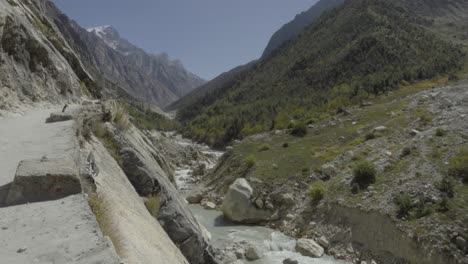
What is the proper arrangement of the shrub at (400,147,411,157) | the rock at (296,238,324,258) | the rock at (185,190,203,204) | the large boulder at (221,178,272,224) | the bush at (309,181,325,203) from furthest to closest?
the rock at (185,190,203,204) → the large boulder at (221,178,272,224) → the shrub at (400,147,411,157) → the bush at (309,181,325,203) → the rock at (296,238,324,258)

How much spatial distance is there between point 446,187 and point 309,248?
10257 mm

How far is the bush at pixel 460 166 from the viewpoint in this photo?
1007 inches

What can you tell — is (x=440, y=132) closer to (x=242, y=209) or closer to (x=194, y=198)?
(x=242, y=209)

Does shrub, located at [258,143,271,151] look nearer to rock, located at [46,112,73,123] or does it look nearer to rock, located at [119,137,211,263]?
rock, located at [119,137,211,263]

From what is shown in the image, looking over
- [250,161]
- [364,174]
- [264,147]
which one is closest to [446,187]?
[364,174]

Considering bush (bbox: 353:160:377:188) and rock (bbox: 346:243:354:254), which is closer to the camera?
rock (bbox: 346:243:354:254)

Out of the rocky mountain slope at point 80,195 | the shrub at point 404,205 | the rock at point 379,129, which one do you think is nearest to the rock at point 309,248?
the shrub at point 404,205

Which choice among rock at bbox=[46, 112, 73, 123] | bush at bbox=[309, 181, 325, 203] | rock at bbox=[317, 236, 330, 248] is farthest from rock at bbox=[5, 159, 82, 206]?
bush at bbox=[309, 181, 325, 203]

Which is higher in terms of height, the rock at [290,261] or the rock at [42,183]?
the rock at [42,183]

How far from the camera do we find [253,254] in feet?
77.0

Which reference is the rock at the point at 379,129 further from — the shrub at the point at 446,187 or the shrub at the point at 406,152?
the shrub at the point at 446,187

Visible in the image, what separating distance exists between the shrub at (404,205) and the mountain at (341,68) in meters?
35.4

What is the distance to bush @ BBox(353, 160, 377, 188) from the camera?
96.9ft

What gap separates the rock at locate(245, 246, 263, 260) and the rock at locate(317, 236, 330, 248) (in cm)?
511
